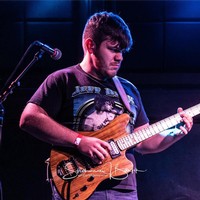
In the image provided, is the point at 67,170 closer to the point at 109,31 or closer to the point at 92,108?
the point at 92,108

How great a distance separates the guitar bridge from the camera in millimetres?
2320

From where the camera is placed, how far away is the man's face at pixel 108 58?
8.29ft

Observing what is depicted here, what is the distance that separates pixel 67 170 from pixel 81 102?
0.41 m

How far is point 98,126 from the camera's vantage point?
7.89 ft

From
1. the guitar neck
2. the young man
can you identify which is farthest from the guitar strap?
the guitar neck

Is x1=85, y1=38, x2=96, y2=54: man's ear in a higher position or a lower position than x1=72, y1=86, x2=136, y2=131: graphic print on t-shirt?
higher

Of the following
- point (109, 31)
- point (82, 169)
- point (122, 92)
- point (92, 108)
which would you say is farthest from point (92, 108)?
point (109, 31)

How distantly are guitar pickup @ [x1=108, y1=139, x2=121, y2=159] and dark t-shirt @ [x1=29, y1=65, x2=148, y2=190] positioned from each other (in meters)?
0.10

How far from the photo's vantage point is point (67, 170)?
232 centimetres

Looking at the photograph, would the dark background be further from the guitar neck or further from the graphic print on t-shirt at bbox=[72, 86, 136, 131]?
the graphic print on t-shirt at bbox=[72, 86, 136, 131]

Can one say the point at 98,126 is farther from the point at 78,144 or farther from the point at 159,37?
the point at 159,37

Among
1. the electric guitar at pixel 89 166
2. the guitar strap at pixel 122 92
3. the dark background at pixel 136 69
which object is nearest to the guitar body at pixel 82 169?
the electric guitar at pixel 89 166

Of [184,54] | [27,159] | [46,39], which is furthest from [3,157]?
[184,54]

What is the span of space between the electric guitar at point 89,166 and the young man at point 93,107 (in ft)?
0.10
